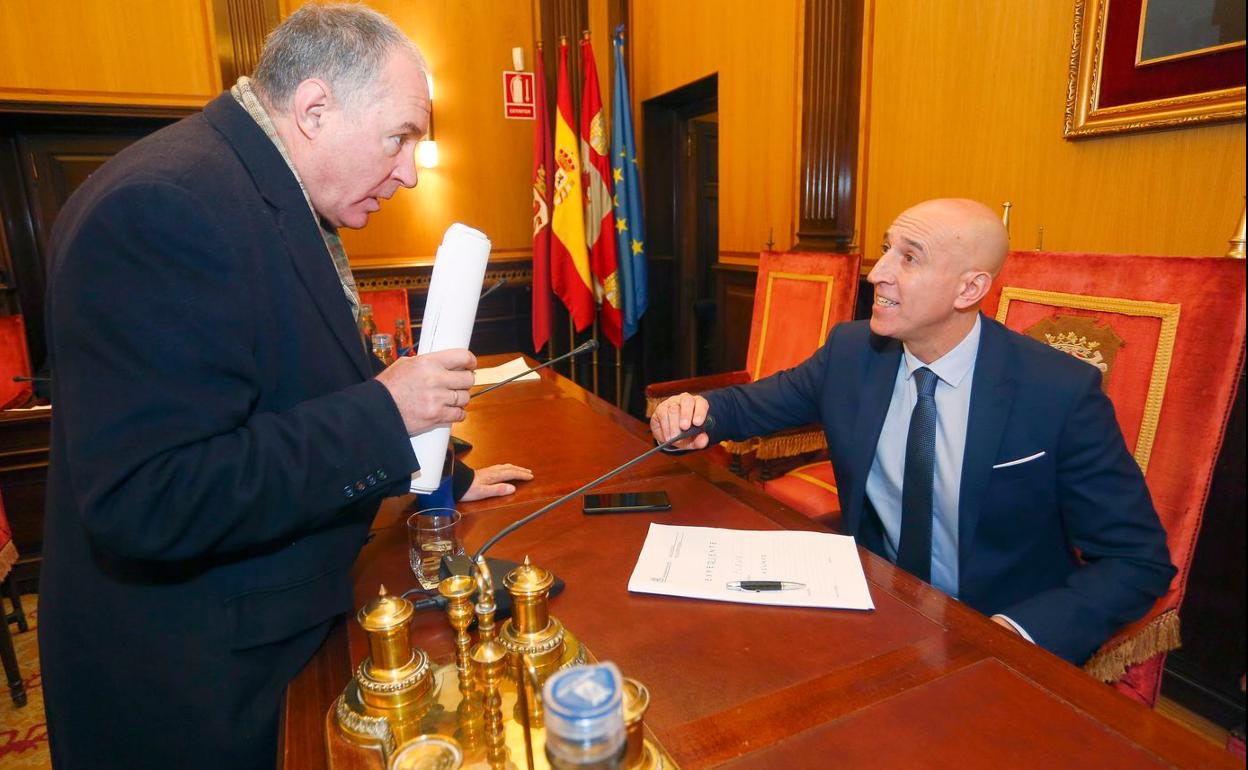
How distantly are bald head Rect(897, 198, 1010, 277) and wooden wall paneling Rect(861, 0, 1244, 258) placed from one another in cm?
62

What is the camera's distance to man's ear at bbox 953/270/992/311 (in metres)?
1.52

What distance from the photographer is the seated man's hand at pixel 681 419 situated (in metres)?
1.54

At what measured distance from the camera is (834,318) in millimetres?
2525

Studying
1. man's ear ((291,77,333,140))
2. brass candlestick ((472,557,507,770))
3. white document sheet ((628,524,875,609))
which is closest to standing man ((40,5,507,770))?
man's ear ((291,77,333,140))

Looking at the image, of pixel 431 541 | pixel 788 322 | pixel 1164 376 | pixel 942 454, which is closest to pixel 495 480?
pixel 431 541

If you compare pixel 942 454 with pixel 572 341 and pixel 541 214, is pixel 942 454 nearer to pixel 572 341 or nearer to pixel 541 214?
pixel 541 214

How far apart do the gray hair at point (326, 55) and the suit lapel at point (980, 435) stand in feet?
3.82

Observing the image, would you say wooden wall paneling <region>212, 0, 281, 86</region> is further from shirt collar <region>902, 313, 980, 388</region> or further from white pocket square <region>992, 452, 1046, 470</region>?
→ white pocket square <region>992, 452, 1046, 470</region>

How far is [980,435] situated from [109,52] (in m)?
4.31

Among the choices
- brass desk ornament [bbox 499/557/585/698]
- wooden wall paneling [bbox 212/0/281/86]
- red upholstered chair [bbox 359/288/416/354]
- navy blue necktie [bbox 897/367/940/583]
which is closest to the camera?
brass desk ornament [bbox 499/557/585/698]

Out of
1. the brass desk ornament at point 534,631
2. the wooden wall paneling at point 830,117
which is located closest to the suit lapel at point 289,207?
the brass desk ornament at point 534,631

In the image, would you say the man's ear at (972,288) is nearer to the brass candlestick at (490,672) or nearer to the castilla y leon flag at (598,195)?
the brass candlestick at (490,672)

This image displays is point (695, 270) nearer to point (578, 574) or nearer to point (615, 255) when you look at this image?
point (615, 255)

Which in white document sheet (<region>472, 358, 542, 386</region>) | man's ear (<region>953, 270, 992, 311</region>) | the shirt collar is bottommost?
white document sheet (<region>472, 358, 542, 386</region>)
